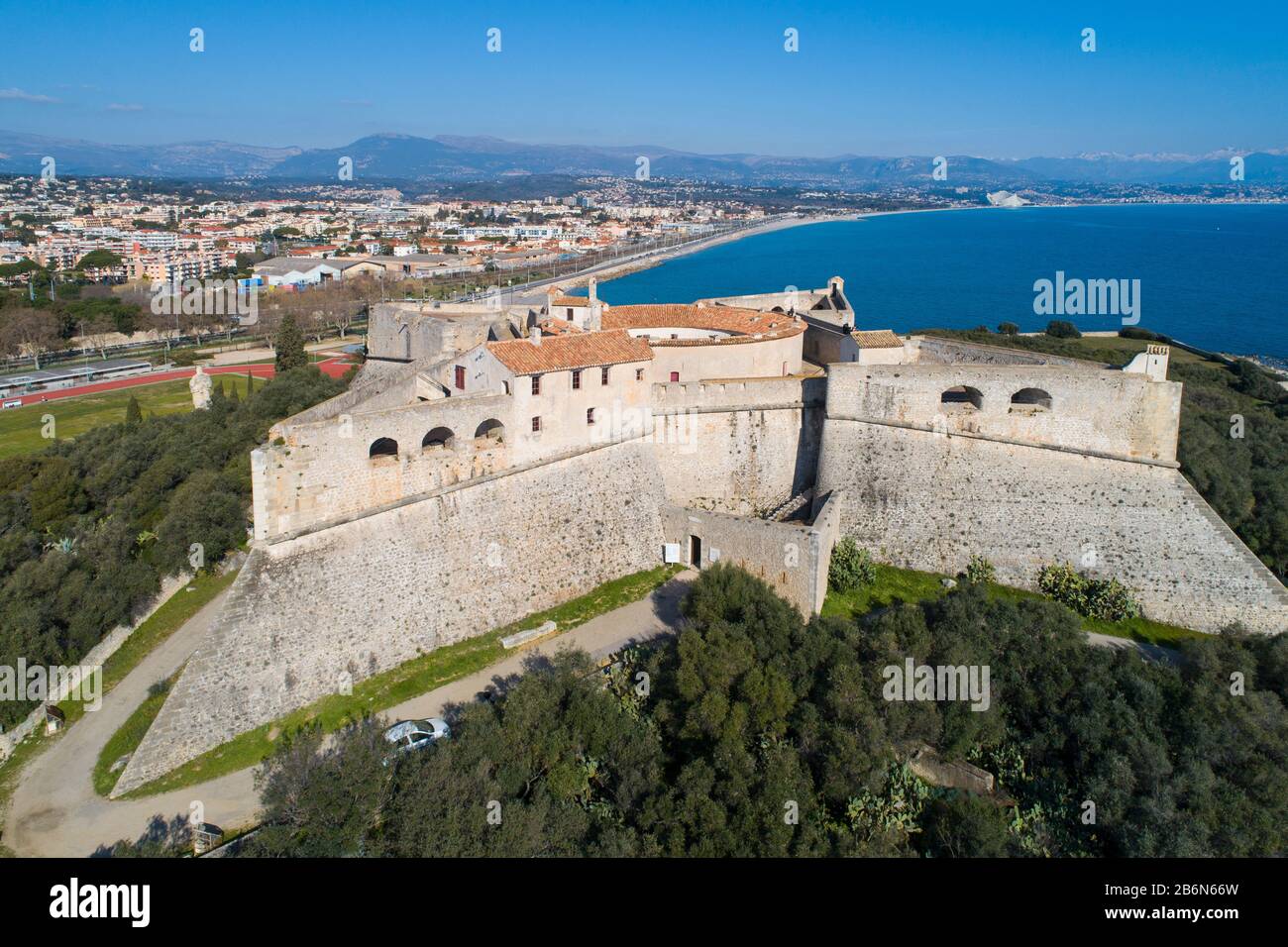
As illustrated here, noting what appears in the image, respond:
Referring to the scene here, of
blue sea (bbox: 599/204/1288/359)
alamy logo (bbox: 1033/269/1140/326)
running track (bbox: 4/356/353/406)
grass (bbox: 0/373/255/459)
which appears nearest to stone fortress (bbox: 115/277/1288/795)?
grass (bbox: 0/373/255/459)

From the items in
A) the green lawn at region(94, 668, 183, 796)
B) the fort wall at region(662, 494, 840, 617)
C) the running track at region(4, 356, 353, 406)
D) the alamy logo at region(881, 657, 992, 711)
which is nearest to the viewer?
the green lawn at region(94, 668, 183, 796)

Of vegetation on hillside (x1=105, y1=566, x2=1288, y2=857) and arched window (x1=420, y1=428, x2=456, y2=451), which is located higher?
arched window (x1=420, y1=428, x2=456, y2=451)

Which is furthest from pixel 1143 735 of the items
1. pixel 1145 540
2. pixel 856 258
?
pixel 856 258

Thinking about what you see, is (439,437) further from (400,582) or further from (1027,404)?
(1027,404)

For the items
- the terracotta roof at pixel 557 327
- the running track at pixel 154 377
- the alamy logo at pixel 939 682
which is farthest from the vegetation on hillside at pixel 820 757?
the running track at pixel 154 377

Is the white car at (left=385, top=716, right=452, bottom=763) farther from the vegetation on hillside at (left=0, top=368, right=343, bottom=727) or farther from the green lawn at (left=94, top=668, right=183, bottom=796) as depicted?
the vegetation on hillside at (left=0, top=368, right=343, bottom=727)
